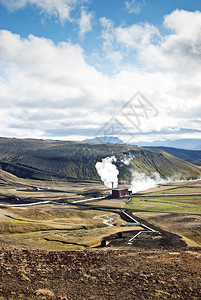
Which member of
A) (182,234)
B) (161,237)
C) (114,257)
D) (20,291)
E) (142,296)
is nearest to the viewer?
(20,291)

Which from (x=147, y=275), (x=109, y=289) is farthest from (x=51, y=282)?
(x=147, y=275)

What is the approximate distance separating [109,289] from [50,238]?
1584 inches

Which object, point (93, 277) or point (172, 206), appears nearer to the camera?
point (93, 277)

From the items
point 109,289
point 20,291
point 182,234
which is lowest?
point 182,234

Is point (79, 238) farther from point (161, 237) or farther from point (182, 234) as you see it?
point (182, 234)

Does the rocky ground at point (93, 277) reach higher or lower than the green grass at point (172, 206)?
higher

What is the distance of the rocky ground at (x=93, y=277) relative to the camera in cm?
2608

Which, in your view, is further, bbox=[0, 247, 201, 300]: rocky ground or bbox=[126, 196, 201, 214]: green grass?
bbox=[126, 196, 201, 214]: green grass

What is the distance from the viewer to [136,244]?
209 feet

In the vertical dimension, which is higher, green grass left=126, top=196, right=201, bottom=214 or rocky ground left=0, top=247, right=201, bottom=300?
rocky ground left=0, top=247, right=201, bottom=300

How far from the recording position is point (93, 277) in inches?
1222

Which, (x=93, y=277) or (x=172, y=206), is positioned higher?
(x=93, y=277)

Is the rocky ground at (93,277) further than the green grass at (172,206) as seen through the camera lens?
No

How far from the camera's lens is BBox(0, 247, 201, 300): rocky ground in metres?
26.1
